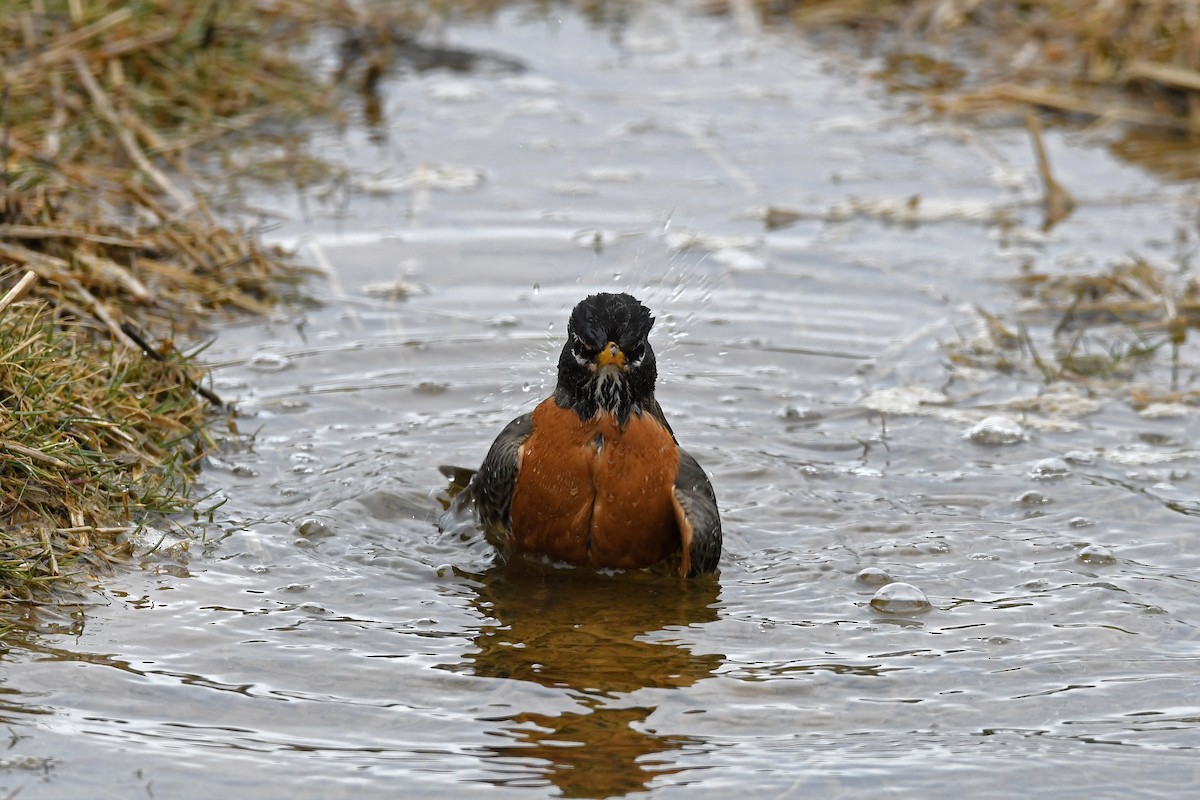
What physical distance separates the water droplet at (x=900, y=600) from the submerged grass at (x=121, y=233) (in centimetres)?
250

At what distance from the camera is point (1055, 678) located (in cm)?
470

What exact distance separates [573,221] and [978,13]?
5006mm

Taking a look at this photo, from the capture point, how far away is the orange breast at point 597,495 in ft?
18.4

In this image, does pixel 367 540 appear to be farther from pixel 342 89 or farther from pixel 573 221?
pixel 342 89

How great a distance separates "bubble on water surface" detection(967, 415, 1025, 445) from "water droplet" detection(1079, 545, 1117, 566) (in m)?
1.11

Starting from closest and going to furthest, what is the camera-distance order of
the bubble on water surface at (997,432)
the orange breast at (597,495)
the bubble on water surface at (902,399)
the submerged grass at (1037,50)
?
the orange breast at (597,495) → the bubble on water surface at (997,432) → the bubble on water surface at (902,399) → the submerged grass at (1037,50)

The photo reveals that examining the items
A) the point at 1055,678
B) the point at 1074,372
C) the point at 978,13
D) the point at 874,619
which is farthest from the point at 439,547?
the point at 978,13

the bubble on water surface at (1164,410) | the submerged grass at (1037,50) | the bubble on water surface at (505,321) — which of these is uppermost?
the submerged grass at (1037,50)

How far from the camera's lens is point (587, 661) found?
4848 mm

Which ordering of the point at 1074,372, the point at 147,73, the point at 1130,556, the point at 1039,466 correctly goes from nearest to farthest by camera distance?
1. the point at 1130,556
2. the point at 1039,466
3. the point at 1074,372
4. the point at 147,73

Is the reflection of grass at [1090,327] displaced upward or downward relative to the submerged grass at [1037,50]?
downward

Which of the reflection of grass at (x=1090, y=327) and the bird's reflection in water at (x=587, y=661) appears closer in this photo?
the bird's reflection in water at (x=587, y=661)

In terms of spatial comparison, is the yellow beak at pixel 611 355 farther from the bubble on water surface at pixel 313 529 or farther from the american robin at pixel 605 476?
the bubble on water surface at pixel 313 529

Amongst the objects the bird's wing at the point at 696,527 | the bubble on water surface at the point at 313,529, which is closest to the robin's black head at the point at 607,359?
the bird's wing at the point at 696,527
